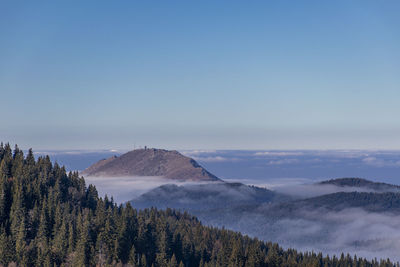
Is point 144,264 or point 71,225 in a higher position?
point 71,225

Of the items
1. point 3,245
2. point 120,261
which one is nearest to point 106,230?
point 120,261

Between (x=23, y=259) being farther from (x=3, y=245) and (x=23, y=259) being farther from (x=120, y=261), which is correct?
(x=120, y=261)

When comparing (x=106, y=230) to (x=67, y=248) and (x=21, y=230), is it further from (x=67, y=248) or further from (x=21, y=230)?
(x=21, y=230)

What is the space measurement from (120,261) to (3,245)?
42.5 meters

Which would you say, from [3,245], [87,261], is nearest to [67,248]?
[87,261]

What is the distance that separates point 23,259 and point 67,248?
17643 millimetres

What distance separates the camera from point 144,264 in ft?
643

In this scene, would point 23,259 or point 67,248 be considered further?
point 67,248

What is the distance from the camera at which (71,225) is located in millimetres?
198875

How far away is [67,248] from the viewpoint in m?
192

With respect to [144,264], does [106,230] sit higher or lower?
higher

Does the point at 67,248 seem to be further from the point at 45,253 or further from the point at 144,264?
the point at 144,264

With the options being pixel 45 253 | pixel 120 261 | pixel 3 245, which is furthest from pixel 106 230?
pixel 3 245

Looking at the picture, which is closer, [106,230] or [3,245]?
Result: [3,245]
